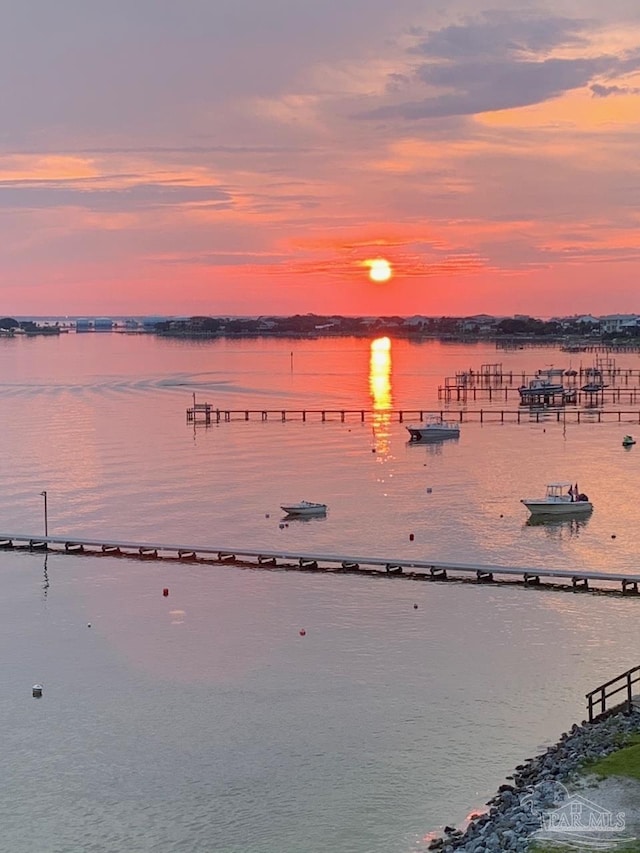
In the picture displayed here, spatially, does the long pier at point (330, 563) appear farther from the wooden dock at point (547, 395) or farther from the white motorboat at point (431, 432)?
the wooden dock at point (547, 395)

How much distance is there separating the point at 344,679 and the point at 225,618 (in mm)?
8073

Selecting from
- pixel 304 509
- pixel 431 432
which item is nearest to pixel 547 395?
pixel 431 432

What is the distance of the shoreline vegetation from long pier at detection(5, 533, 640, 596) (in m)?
17.4

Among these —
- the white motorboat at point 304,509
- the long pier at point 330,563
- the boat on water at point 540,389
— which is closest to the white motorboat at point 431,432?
the boat on water at point 540,389

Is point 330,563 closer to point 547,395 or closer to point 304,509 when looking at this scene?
point 304,509

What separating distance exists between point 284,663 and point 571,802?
14.9 meters

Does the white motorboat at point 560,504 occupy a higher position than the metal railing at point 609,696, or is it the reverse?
the white motorboat at point 560,504

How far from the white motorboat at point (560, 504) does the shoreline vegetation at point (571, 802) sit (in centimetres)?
3288

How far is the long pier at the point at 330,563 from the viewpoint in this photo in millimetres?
42750

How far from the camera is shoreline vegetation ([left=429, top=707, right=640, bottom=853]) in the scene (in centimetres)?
1911

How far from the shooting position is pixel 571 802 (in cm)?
2067

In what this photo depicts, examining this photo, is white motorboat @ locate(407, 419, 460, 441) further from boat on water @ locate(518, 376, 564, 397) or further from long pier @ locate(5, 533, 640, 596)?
long pier @ locate(5, 533, 640, 596)

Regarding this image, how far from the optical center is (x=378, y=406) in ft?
422

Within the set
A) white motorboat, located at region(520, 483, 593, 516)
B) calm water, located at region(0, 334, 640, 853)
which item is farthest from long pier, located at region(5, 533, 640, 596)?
white motorboat, located at region(520, 483, 593, 516)
